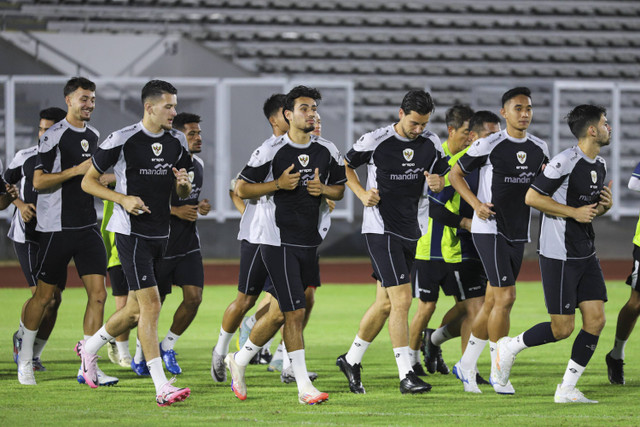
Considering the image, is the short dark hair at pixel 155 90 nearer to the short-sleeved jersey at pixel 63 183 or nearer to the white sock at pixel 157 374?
the short-sleeved jersey at pixel 63 183

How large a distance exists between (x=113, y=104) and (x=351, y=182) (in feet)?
43.3

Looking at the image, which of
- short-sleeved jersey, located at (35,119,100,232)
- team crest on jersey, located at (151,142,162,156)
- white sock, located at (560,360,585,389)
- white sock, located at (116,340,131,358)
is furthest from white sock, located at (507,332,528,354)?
short-sleeved jersey, located at (35,119,100,232)

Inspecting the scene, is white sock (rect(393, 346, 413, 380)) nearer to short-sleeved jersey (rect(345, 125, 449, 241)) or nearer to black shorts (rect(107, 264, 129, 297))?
short-sleeved jersey (rect(345, 125, 449, 241))

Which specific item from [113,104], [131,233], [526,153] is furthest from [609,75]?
[131,233]

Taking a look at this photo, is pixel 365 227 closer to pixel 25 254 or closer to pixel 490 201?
pixel 490 201

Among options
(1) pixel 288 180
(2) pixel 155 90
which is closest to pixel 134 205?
(2) pixel 155 90

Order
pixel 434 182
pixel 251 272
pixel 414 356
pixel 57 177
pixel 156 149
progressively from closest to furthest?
1. pixel 156 149
2. pixel 434 182
3. pixel 57 177
4. pixel 251 272
5. pixel 414 356

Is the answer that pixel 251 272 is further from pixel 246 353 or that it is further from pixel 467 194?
pixel 467 194

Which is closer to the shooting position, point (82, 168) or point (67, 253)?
point (82, 168)

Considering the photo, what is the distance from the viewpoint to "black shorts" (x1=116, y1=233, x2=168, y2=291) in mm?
6938

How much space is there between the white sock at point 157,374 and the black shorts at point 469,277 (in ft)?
8.80

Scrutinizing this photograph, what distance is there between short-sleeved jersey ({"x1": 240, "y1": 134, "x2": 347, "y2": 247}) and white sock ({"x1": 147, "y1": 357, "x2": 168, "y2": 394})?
3.51 feet

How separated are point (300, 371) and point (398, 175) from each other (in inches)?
65.3

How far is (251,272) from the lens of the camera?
804 centimetres
